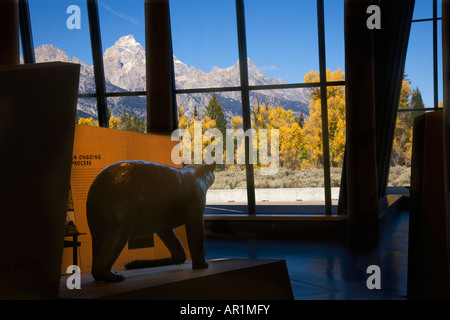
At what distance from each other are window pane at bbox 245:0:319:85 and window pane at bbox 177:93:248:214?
769mm

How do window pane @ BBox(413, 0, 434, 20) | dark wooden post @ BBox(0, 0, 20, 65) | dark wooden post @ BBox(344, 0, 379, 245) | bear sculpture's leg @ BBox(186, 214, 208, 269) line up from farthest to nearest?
window pane @ BBox(413, 0, 434, 20), dark wooden post @ BBox(344, 0, 379, 245), dark wooden post @ BBox(0, 0, 20, 65), bear sculpture's leg @ BBox(186, 214, 208, 269)

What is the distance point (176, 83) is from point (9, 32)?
121 inches

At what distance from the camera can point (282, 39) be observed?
8227 mm

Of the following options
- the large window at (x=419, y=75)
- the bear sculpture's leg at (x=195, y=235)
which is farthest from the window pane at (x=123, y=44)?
the bear sculpture's leg at (x=195, y=235)

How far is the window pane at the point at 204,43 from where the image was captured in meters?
8.29

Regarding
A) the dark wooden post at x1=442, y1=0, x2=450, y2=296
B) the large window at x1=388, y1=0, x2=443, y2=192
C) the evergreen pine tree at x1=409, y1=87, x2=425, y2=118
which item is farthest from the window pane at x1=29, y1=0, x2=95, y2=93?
the dark wooden post at x1=442, y1=0, x2=450, y2=296

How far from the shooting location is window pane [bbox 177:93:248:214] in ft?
27.8

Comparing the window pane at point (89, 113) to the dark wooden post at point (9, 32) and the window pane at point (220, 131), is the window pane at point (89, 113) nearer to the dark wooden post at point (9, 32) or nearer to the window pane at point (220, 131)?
the window pane at point (220, 131)

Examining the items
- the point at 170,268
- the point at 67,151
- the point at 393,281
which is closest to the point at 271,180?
the point at 393,281

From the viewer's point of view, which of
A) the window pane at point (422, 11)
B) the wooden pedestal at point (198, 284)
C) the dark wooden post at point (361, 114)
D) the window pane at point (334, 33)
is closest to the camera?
the wooden pedestal at point (198, 284)

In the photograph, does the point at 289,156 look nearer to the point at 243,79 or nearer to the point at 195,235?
the point at 243,79

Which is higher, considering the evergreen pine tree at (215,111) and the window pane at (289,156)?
the evergreen pine tree at (215,111)

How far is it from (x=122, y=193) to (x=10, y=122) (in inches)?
33.7

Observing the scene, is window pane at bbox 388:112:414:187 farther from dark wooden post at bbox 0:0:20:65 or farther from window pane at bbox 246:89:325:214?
dark wooden post at bbox 0:0:20:65
